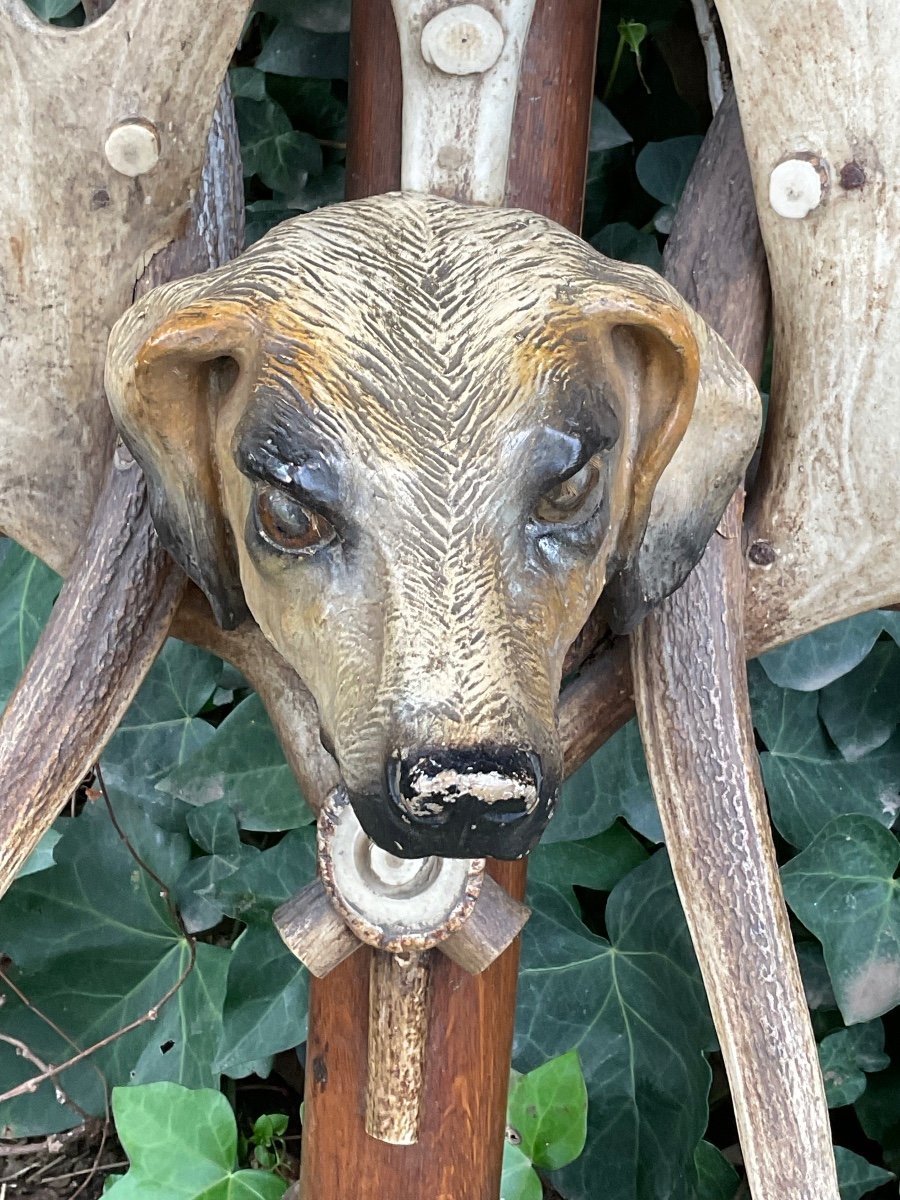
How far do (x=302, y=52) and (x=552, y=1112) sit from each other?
2.75ft

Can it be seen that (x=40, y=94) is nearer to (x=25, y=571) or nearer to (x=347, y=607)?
(x=347, y=607)

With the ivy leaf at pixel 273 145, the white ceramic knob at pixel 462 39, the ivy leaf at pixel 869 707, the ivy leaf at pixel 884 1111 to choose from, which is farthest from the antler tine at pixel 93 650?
the ivy leaf at pixel 884 1111

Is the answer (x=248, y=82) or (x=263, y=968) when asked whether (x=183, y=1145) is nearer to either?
(x=263, y=968)

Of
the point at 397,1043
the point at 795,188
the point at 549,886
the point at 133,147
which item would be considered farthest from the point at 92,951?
the point at 795,188

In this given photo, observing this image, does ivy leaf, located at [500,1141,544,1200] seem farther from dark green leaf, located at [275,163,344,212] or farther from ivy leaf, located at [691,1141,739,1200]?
dark green leaf, located at [275,163,344,212]

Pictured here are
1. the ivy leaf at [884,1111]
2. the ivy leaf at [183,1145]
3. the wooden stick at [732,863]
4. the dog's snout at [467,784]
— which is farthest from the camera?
the ivy leaf at [884,1111]

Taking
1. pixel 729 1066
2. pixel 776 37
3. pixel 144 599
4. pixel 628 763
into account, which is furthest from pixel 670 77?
pixel 729 1066

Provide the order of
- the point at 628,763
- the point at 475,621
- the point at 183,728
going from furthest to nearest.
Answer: the point at 183,728, the point at 628,763, the point at 475,621

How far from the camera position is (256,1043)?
1.05m

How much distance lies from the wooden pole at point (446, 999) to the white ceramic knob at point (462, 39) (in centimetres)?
5

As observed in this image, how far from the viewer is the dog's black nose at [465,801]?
458 millimetres

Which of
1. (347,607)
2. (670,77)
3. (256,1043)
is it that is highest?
(670,77)

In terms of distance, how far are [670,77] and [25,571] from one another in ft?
2.30

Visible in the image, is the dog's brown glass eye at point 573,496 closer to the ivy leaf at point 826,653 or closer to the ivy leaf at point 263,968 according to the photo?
the ivy leaf at point 826,653
